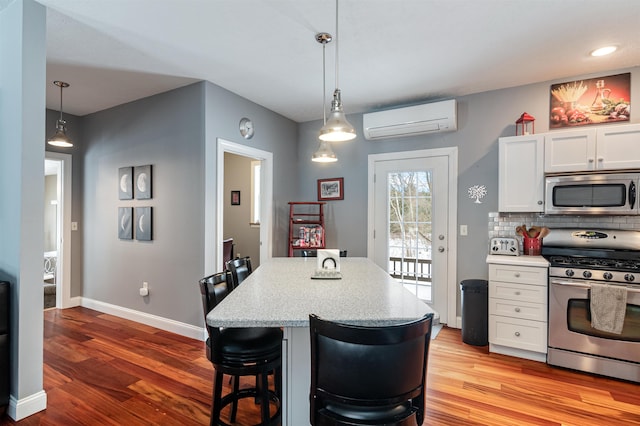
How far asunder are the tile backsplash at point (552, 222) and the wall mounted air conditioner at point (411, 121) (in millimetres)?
1122

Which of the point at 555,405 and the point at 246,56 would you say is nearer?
the point at 555,405

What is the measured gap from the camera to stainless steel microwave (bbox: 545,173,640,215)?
269cm

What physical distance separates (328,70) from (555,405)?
3108 millimetres

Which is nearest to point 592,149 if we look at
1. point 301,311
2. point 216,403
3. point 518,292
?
point 518,292

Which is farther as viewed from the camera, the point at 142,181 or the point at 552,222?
the point at 142,181

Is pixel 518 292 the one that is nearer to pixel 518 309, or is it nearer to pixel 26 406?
pixel 518 309

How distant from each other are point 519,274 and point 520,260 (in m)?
0.13

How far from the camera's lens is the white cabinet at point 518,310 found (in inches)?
110

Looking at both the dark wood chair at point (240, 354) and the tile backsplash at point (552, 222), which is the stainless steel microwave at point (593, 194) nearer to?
the tile backsplash at point (552, 222)

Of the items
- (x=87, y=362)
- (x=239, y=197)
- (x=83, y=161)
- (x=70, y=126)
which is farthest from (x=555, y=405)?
(x=70, y=126)

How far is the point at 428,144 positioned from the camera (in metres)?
3.79

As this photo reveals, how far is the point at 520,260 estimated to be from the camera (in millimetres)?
2906

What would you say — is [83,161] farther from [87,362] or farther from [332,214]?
[332,214]

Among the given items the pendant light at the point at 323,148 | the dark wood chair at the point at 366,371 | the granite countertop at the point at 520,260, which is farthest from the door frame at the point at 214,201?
the granite countertop at the point at 520,260
